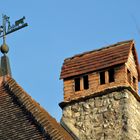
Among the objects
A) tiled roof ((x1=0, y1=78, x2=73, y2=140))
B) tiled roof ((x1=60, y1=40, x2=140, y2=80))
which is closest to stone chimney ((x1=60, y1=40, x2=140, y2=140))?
tiled roof ((x1=60, y1=40, x2=140, y2=80))

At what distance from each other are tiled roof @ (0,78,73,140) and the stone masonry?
0.95m

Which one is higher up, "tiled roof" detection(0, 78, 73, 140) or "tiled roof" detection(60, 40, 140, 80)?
"tiled roof" detection(60, 40, 140, 80)

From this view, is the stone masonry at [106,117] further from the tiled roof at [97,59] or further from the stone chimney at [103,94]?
the tiled roof at [97,59]

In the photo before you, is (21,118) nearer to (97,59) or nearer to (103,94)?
(103,94)

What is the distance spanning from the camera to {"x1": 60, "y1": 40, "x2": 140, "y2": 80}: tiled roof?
731 inches

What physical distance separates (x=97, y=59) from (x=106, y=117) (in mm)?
1684

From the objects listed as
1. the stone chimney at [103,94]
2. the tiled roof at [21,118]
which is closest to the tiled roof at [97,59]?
the stone chimney at [103,94]

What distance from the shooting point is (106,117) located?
17859 mm

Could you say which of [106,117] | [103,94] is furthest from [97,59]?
[106,117]

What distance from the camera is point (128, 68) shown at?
18.5 meters

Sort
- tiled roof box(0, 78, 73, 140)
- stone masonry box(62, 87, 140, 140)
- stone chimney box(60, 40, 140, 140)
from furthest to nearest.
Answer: stone chimney box(60, 40, 140, 140) → stone masonry box(62, 87, 140, 140) → tiled roof box(0, 78, 73, 140)

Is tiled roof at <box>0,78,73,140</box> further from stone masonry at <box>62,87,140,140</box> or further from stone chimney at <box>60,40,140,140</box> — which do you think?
stone chimney at <box>60,40,140,140</box>

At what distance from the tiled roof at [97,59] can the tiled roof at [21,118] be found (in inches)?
89.2

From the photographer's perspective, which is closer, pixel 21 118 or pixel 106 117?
pixel 21 118
